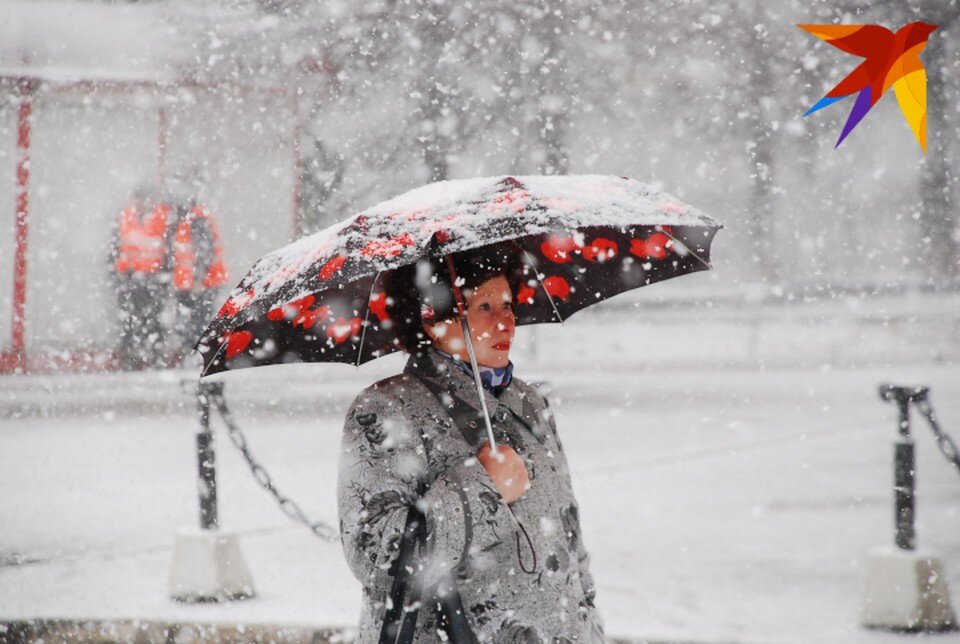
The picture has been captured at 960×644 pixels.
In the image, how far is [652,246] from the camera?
312cm

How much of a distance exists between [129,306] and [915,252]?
16.8 metres

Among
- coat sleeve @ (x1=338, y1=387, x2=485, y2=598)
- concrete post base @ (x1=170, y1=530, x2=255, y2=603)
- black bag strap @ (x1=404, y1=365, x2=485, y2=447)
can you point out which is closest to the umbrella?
black bag strap @ (x1=404, y1=365, x2=485, y2=447)

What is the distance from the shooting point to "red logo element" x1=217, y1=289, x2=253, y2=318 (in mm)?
2586

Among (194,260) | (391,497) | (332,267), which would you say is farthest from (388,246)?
(194,260)

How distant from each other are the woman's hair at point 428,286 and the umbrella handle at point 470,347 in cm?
2

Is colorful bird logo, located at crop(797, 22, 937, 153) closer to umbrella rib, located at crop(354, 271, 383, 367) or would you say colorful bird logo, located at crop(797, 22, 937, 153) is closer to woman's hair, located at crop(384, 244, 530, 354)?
woman's hair, located at crop(384, 244, 530, 354)

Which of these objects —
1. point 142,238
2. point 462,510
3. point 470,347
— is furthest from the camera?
point 142,238

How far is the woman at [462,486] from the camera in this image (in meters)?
2.28

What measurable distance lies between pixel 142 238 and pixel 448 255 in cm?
1043

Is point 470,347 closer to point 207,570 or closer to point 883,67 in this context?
point 883,67

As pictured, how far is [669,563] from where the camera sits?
588 cm

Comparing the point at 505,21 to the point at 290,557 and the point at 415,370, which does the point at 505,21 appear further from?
the point at 415,370

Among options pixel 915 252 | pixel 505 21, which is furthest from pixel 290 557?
pixel 915 252

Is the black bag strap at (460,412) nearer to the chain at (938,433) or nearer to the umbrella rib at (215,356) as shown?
the umbrella rib at (215,356)
